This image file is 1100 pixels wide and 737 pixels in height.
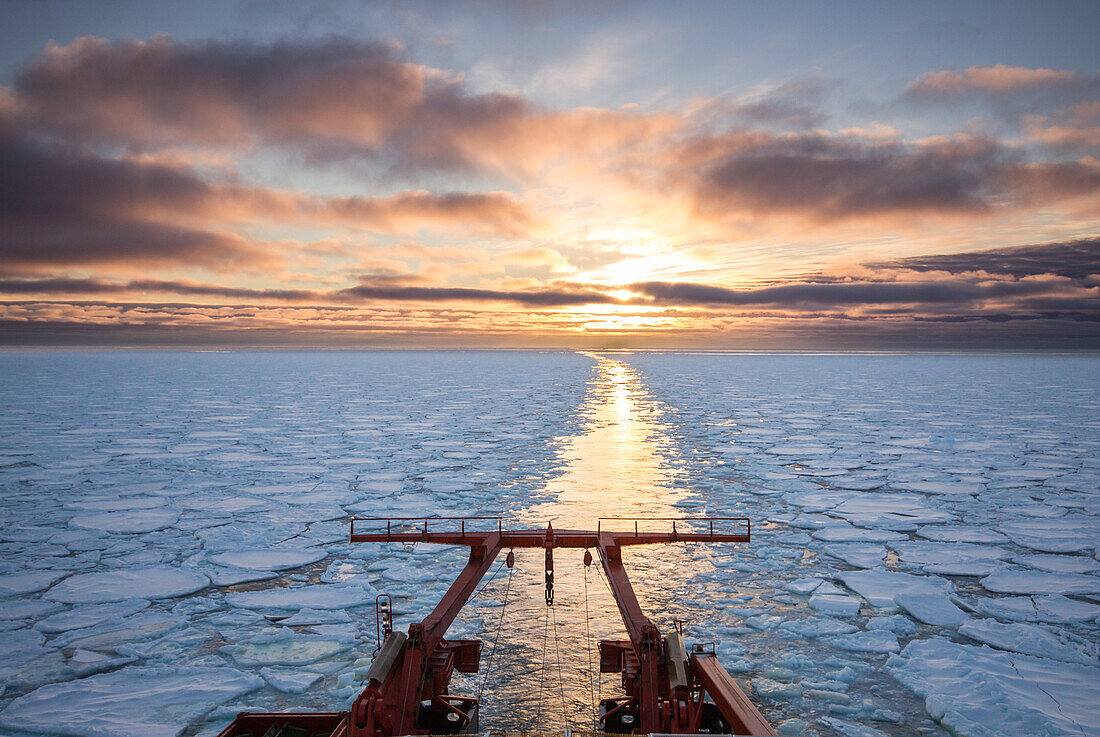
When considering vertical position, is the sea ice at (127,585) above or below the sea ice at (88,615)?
below

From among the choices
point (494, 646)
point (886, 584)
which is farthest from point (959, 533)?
point (494, 646)

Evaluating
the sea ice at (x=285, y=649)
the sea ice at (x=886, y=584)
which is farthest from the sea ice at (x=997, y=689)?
the sea ice at (x=285, y=649)

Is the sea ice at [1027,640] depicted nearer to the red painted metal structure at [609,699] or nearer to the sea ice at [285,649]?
Result: the red painted metal structure at [609,699]

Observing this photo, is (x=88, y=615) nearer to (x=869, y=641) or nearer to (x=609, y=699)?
(x=609, y=699)

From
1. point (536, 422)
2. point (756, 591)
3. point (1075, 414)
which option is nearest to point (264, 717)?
point (756, 591)

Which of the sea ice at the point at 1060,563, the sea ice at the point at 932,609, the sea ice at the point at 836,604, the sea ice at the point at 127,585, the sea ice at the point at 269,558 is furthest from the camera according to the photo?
the sea ice at the point at 269,558

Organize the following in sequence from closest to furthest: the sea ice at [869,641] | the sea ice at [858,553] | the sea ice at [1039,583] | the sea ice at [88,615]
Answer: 1. the sea ice at [869,641]
2. the sea ice at [88,615]
3. the sea ice at [1039,583]
4. the sea ice at [858,553]

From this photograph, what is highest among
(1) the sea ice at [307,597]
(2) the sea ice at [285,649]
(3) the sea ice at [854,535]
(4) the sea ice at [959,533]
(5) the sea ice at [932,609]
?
(2) the sea ice at [285,649]

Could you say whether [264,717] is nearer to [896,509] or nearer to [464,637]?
[464,637]
